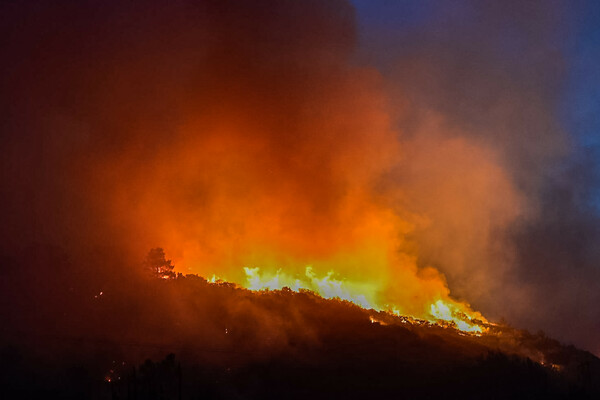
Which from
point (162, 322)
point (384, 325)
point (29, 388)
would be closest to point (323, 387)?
point (384, 325)

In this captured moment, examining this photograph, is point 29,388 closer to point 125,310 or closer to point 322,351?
point 125,310

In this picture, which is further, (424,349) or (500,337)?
(500,337)

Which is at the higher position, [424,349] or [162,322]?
[162,322]

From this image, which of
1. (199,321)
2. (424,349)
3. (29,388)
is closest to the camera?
(29,388)

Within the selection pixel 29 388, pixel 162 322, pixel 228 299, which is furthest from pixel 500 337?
pixel 29 388

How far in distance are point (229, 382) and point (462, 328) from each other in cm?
4630

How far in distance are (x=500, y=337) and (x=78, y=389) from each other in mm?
71191

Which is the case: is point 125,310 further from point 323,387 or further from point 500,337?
point 500,337

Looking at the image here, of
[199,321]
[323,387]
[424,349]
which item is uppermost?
[199,321]

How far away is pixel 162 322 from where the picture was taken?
105m

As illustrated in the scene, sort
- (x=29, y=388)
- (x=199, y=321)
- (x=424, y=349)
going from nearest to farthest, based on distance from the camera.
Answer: (x=29, y=388)
(x=424, y=349)
(x=199, y=321)

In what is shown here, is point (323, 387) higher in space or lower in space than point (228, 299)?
lower

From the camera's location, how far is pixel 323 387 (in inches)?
3383

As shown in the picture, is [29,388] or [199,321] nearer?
[29,388]
